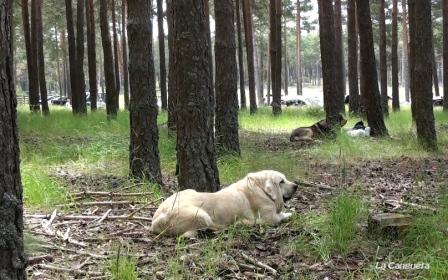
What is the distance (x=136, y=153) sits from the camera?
7906 millimetres

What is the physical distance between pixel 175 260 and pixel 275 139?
11.0m

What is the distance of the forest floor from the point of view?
13.6 feet

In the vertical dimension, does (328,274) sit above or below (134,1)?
below

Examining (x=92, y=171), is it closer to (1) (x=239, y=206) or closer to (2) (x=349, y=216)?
(1) (x=239, y=206)

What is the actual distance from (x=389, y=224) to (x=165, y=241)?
2161 mm

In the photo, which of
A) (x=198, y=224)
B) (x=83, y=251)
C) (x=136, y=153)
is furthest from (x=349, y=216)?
(x=136, y=153)

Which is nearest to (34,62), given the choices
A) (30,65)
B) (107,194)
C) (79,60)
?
(30,65)

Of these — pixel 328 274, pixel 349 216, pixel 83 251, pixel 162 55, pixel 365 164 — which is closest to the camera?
pixel 328 274

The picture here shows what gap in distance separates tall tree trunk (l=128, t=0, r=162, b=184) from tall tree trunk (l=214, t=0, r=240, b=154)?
7.29 ft

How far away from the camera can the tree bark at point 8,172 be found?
2.47 metres

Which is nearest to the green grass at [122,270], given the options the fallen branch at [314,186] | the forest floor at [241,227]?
the forest floor at [241,227]

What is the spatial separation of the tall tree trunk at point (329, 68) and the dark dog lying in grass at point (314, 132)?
0.18 m

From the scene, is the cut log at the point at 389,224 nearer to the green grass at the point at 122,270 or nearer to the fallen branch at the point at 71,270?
the green grass at the point at 122,270

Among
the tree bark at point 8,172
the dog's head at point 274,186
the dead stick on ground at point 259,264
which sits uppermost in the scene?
the tree bark at point 8,172
